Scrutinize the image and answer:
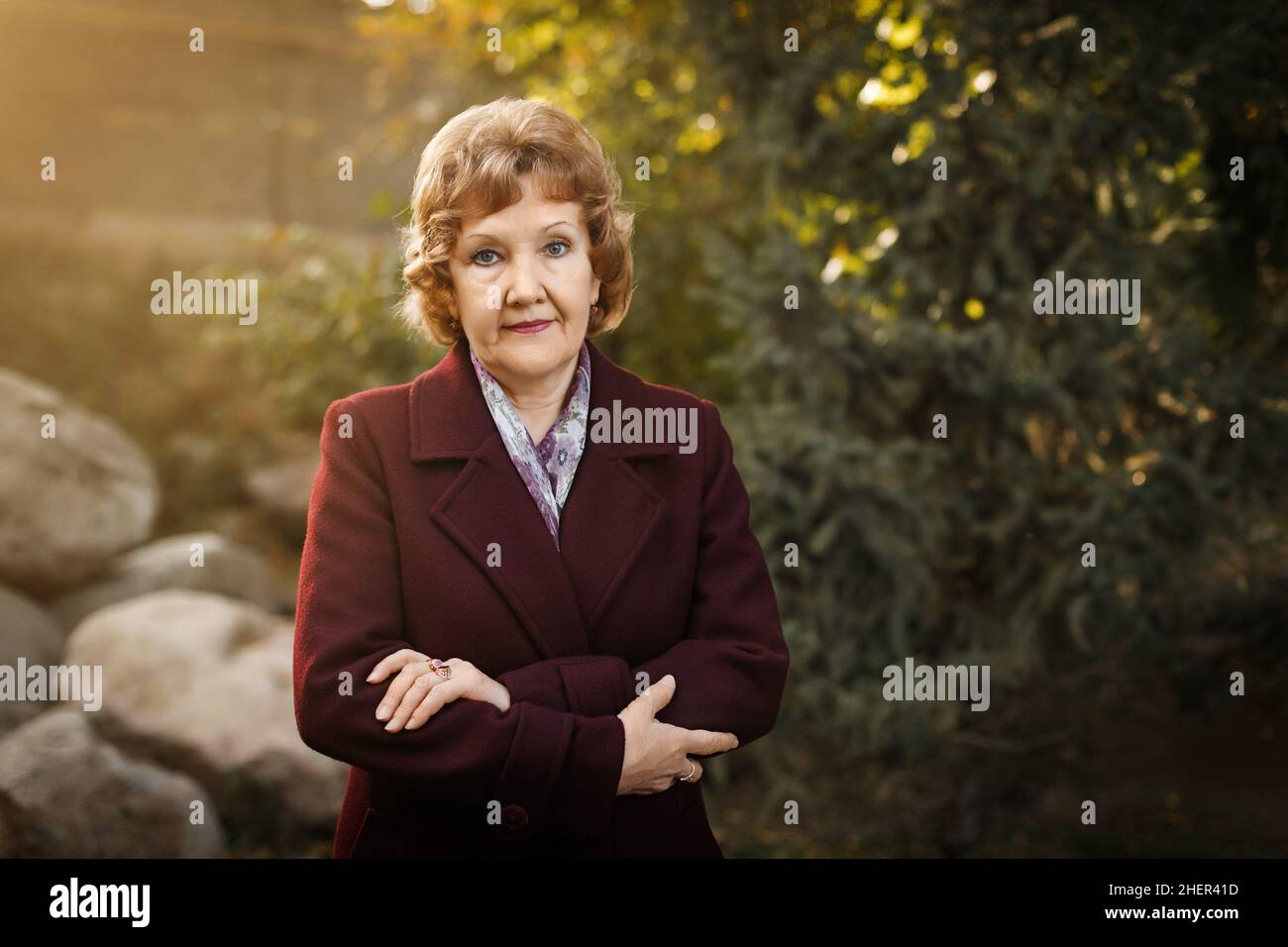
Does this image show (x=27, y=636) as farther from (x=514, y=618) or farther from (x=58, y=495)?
(x=514, y=618)

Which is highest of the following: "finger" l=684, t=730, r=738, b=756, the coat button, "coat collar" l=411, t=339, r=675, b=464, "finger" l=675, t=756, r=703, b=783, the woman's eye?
the woman's eye

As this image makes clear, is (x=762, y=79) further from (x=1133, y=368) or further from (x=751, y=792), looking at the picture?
(x=751, y=792)

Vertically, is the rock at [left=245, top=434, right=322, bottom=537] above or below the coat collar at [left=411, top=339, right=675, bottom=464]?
above

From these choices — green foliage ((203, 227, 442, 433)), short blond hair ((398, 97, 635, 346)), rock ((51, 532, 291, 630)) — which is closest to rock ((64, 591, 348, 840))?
rock ((51, 532, 291, 630))

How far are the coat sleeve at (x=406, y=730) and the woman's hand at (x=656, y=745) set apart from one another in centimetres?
3

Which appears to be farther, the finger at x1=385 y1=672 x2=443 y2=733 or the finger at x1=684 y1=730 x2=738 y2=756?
the finger at x1=684 y1=730 x2=738 y2=756

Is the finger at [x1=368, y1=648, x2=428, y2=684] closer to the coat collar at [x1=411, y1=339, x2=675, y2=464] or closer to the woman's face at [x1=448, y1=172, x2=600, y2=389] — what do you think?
the coat collar at [x1=411, y1=339, x2=675, y2=464]

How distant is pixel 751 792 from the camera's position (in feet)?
16.4

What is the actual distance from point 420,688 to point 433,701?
3 centimetres

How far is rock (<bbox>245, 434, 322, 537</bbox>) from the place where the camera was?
731cm

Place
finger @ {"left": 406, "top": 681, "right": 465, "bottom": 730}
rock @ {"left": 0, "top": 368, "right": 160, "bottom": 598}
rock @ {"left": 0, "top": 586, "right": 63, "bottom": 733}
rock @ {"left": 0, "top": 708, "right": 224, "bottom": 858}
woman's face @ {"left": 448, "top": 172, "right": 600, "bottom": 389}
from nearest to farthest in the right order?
1. finger @ {"left": 406, "top": 681, "right": 465, "bottom": 730}
2. woman's face @ {"left": 448, "top": 172, "right": 600, "bottom": 389}
3. rock @ {"left": 0, "top": 708, "right": 224, "bottom": 858}
4. rock @ {"left": 0, "top": 586, "right": 63, "bottom": 733}
5. rock @ {"left": 0, "top": 368, "right": 160, "bottom": 598}

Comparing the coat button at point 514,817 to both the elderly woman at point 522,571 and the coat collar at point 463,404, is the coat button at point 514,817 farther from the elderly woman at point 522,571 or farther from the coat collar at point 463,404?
the coat collar at point 463,404

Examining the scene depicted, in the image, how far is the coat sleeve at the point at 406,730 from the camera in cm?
170
